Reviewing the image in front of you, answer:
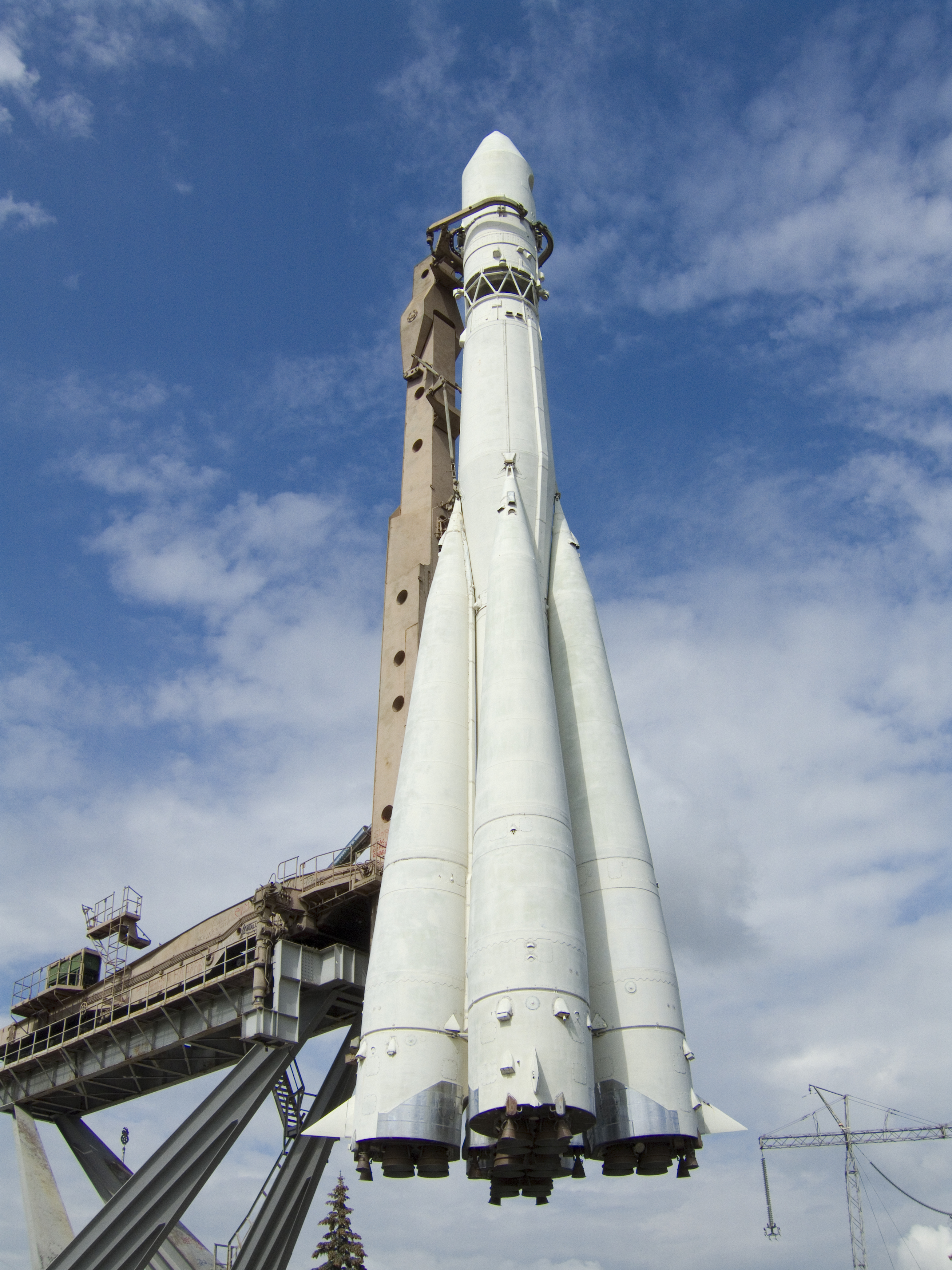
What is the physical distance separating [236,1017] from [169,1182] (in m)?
3.61

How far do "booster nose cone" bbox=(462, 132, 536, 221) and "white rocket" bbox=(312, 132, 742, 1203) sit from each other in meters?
12.0

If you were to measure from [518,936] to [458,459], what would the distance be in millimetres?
14081

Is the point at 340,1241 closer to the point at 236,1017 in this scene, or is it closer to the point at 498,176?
the point at 236,1017

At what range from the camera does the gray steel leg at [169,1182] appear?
71.8 feet

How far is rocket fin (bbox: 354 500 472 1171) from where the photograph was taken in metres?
16.8

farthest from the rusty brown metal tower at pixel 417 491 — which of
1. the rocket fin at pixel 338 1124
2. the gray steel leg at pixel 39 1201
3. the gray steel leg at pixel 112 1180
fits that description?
the gray steel leg at pixel 39 1201

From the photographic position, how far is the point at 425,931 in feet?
60.6

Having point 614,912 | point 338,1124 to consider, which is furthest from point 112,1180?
point 614,912

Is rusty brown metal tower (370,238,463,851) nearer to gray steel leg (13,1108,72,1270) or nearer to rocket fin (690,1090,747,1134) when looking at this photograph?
rocket fin (690,1090,747,1134)

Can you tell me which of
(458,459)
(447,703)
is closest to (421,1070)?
(447,703)

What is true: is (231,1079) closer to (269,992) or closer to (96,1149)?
(269,992)

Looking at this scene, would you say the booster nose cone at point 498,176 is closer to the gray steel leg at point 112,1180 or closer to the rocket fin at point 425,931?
the rocket fin at point 425,931

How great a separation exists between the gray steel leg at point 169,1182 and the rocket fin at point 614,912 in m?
9.01

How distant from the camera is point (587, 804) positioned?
2077 centimetres
